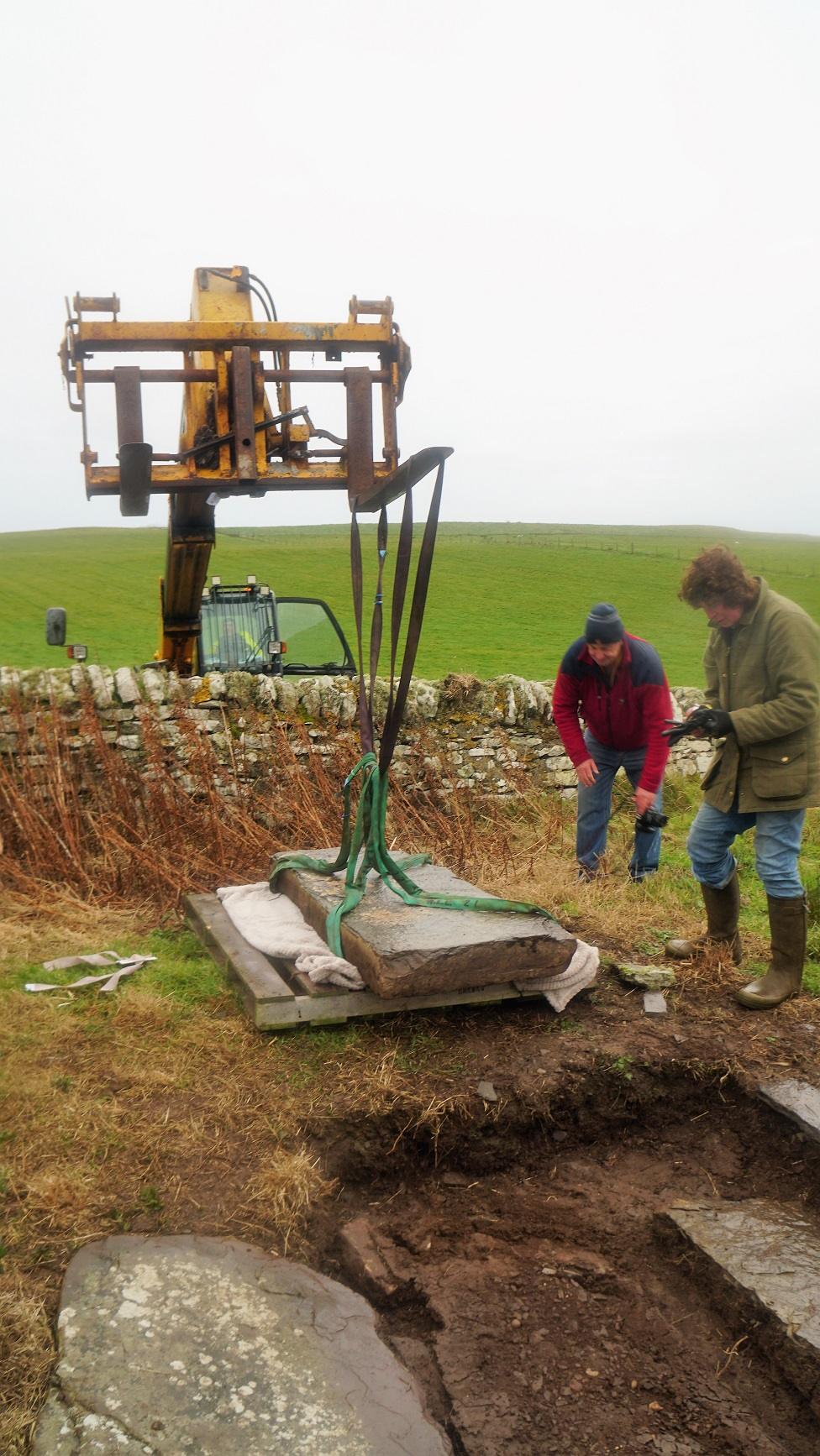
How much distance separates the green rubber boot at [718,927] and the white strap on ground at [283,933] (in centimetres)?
185

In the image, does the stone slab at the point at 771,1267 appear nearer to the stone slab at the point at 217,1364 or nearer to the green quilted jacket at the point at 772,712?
the stone slab at the point at 217,1364

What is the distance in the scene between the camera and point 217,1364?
263cm

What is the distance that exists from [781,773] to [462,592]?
77.6 feet

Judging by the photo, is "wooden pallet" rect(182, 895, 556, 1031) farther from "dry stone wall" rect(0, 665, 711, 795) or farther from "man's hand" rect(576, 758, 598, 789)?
"dry stone wall" rect(0, 665, 711, 795)

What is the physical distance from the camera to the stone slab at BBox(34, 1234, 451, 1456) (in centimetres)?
242

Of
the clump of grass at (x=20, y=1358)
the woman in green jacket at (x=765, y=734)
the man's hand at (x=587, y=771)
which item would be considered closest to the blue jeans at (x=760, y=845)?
the woman in green jacket at (x=765, y=734)

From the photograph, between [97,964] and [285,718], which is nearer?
[97,964]

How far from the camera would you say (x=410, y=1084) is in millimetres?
3881

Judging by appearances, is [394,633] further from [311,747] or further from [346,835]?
[311,747]

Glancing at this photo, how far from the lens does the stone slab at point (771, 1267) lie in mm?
2891

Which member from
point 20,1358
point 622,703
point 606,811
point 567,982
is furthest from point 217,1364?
point 606,811

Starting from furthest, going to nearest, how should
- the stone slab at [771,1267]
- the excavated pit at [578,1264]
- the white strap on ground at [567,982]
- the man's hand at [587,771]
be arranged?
the man's hand at [587,771]
the white strap on ground at [567,982]
the stone slab at [771,1267]
the excavated pit at [578,1264]

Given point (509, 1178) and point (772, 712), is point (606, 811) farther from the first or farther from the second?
point (509, 1178)

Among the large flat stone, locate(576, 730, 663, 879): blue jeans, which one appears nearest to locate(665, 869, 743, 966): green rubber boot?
the large flat stone
